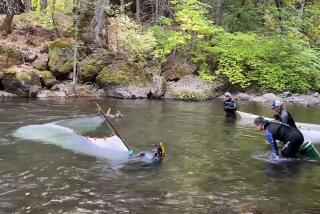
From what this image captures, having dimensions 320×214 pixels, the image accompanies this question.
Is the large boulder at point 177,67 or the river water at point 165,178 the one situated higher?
the large boulder at point 177,67

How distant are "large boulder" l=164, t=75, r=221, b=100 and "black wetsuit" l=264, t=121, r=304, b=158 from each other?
15.8m

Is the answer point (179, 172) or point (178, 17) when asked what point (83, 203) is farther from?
point (178, 17)

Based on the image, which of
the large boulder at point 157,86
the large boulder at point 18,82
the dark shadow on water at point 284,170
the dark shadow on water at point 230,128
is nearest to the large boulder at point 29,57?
the large boulder at point 18,82

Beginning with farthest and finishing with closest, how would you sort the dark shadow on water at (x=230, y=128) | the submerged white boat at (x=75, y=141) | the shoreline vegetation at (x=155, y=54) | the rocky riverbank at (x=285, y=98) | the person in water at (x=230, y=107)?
the rocky riverbank at (x=285, y=98) → the shoreline vegetation at (x=155, y=54) → the person in water at (x=230, y=107) → the dark shadow on water at (x=230, y=128) → the submerged white boat at (x=75, y=141)

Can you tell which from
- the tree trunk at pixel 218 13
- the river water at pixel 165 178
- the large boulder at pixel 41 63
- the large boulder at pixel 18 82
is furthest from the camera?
the tree trunk at pixel 218 13

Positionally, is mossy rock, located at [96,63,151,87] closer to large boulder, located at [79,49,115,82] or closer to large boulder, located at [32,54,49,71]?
large boulder, located at [79,49,115,82]

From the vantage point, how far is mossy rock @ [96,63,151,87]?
26484 millimetres

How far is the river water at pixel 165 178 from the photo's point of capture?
7.91 meters

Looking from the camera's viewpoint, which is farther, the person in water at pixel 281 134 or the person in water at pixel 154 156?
the person in water at pixel 281 134

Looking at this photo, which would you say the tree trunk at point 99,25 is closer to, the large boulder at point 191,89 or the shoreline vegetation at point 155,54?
the shoreline vegetation at point 155,54

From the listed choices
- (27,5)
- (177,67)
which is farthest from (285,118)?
(27,5)

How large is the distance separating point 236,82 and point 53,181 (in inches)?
894

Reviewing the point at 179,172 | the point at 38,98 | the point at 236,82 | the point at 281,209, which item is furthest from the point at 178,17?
the point at 281,209

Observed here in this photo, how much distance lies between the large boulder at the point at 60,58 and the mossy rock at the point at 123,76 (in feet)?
6.46
